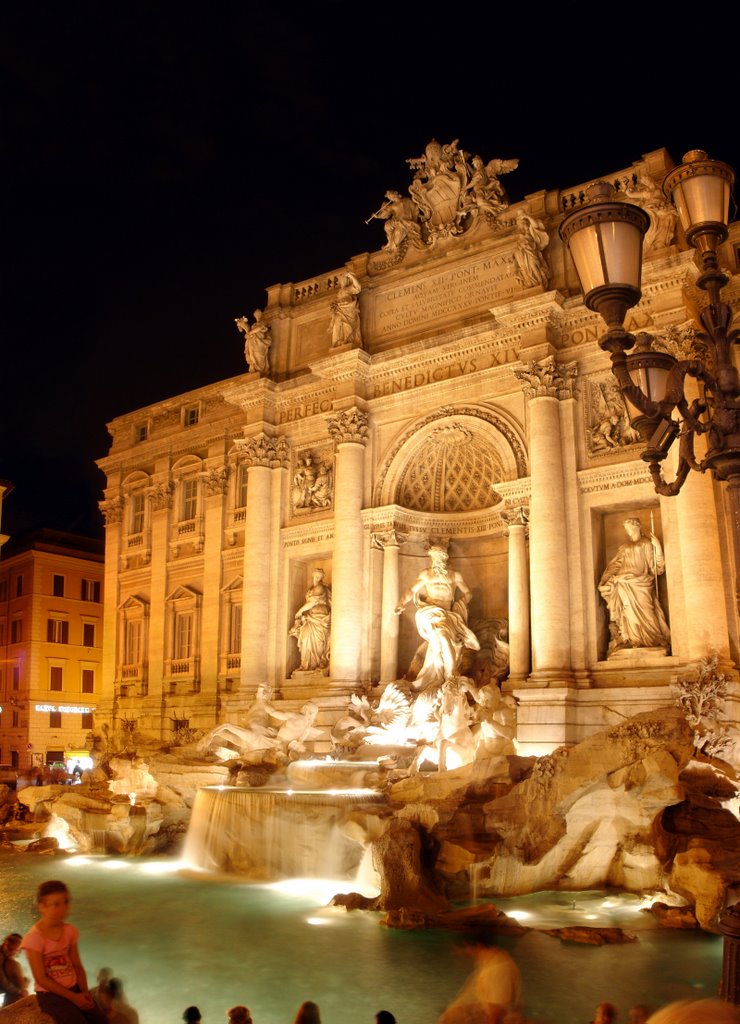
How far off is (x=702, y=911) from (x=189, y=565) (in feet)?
67.4

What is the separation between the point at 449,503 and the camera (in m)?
24.8

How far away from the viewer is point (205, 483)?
2970 cm

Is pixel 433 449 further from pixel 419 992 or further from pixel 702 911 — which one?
pixel 419 992

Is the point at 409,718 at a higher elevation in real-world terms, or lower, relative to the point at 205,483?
lower

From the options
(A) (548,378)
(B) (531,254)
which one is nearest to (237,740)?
(A) (548,378)

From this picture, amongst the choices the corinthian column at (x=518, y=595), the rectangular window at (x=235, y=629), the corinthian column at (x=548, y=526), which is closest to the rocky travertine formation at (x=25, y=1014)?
the corinthian column at (x=548, y=526)

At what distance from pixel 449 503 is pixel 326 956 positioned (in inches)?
590

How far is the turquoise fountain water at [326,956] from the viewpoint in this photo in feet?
31.2

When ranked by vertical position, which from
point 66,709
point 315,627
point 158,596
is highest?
point 158,596

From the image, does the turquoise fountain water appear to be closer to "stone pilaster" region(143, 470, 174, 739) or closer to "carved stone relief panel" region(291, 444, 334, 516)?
"carved stone relief panel" region(291, 444, 334, 516)

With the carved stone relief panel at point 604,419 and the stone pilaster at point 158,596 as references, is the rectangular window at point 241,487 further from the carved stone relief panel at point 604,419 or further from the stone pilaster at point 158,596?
the carved stone relief panel at point 604,419

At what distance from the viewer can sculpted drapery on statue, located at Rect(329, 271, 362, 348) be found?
81.8ft

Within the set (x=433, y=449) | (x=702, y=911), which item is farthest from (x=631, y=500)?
(x=702, y=911)

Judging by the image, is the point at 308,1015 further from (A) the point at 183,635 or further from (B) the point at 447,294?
(A) the point at 183,635
